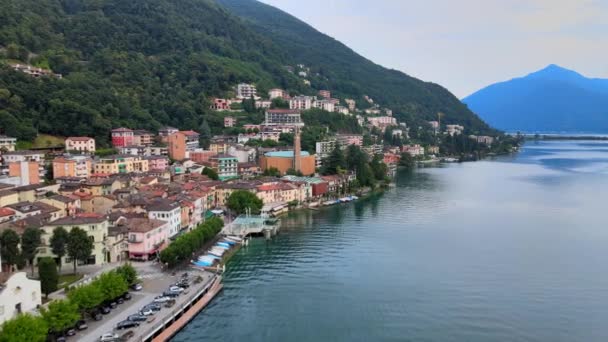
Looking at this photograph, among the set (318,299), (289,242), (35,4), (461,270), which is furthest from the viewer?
(35,4)

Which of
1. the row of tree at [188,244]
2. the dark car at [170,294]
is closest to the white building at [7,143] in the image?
the row of tree at [188,244]

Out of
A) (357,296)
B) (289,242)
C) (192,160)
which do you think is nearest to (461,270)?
(357,296)

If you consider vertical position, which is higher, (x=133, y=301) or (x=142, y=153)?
(x=142, y=153)

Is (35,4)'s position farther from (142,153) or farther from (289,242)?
(289,242)

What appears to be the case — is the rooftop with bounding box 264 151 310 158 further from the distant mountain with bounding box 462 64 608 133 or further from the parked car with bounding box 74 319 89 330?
the distant mountain with bounding box 462 64 608 133

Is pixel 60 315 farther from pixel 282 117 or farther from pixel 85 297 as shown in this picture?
pixel 282 117

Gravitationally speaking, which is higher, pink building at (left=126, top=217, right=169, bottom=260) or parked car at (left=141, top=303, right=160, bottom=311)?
pink building at (left=126, top=217, right=169, bottom=260)

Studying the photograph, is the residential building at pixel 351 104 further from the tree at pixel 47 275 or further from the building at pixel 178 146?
the tree at pixel 47 275

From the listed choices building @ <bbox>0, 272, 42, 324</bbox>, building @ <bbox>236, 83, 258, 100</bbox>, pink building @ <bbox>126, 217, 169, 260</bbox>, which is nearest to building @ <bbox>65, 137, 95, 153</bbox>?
pink building @ <bbox>126, 217, 169, 260</bbox>
